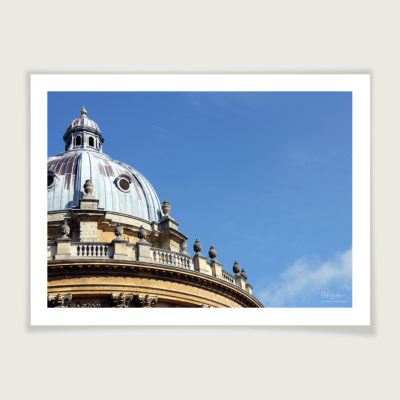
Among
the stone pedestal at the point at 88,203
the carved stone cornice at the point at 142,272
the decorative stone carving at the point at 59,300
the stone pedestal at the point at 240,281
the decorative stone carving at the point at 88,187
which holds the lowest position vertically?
the decorative stone carving at the point at 59,300

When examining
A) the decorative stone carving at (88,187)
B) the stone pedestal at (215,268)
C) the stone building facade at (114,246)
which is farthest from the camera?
the decorative stone carving at (88,187)

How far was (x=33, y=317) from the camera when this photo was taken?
1266cm

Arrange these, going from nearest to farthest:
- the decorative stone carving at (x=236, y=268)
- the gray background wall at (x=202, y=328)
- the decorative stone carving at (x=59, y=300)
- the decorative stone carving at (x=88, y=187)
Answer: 1. the gray background wall at (x=202, y=328)
2. the decorative stone carving at (x=59, y=300)
3. the decorative stone carving at (x=88, y=187)
4. the decorative stone carving at (x=236, y=268)

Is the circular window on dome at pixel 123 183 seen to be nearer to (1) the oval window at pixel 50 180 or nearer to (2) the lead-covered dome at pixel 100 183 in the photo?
(2) the lead-covered dome at pixel 100 183

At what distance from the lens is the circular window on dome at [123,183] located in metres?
24.7

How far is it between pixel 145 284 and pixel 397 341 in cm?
842

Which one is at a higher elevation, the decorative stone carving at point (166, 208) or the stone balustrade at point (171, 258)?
the decorative stone carving at point (166, 208)

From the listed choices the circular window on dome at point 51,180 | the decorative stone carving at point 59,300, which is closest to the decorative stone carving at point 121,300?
the decorative stone carving at point 59,300

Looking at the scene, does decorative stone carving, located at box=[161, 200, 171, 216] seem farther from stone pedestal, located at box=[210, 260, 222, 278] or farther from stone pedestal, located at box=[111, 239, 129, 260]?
stone pedestal, located at box=[111, 239, 129, 260]

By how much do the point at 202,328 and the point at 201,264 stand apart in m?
8.22

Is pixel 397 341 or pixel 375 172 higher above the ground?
pixel 375 172

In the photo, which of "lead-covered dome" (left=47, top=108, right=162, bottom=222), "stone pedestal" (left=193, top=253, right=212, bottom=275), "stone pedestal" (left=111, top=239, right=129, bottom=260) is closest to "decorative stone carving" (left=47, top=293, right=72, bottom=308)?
"stone pedestal" (left=111, top=239, right=129, bottom=260)
